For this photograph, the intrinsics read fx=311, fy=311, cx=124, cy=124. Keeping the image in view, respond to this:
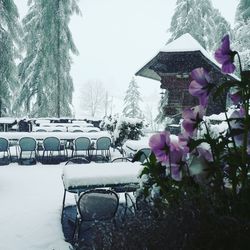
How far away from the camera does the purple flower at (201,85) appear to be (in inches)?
43.8

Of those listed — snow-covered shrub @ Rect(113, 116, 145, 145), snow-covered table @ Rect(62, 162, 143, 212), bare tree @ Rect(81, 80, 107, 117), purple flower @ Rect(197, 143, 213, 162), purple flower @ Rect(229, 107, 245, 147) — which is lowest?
snow-covered table @ Rect(62, 162, 143, 212)

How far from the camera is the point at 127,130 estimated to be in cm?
1218

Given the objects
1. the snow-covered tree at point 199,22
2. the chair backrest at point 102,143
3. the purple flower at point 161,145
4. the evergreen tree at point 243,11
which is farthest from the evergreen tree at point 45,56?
the purple flower at point 161,145

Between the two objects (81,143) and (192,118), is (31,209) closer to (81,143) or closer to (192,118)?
(81,143)

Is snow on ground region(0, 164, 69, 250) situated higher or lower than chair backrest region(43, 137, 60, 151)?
lower

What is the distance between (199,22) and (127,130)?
14792 millimetres

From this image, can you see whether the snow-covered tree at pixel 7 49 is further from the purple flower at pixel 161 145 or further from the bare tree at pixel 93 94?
the bare tree at pixel 93 94

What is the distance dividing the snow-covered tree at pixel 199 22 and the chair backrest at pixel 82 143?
15.6m

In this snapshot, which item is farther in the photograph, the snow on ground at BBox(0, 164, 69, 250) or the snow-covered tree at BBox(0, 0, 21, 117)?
the snow-covered tree at BBox(0, 0, 21, 117)

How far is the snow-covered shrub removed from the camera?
480 inches

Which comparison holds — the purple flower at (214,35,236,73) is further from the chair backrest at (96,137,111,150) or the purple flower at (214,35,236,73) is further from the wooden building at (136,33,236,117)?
the wooden building at (136,33,236,117)

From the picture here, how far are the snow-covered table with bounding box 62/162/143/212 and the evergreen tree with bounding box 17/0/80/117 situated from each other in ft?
62.3

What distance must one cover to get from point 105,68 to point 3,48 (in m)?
102

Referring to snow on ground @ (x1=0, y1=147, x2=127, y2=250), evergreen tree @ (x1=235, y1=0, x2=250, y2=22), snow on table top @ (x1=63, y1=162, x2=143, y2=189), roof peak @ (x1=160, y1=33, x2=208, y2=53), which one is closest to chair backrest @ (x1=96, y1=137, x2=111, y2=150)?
snow on ground @ (x1=0, y1=147, x2=127, y2=250)
